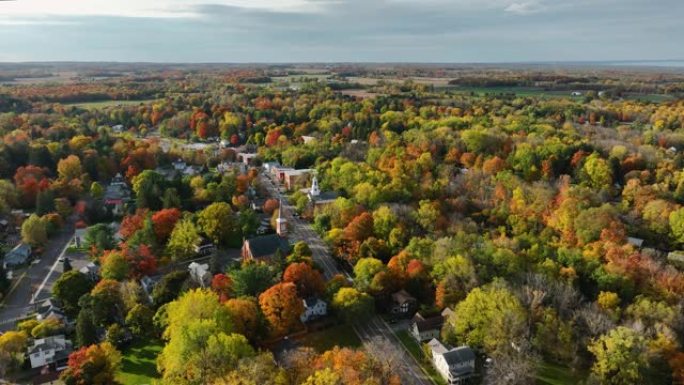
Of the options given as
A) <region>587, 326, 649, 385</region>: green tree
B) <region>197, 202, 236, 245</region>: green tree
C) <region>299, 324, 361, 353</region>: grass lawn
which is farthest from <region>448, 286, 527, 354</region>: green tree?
<region>197, 202, 236, 245</region>: green tree

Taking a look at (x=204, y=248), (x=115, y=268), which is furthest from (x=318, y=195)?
(x=115, y=268)

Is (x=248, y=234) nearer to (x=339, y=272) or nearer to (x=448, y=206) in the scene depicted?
(x=339, y=272)

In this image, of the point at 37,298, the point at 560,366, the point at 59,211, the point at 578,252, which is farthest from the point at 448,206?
the point at 59,211

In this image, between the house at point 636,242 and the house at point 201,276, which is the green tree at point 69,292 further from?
the house at point 636,242

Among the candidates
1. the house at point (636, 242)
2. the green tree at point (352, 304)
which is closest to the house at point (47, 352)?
the green tree at point (352, 304)

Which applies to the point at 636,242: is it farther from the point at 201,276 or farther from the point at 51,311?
the point at 51,311

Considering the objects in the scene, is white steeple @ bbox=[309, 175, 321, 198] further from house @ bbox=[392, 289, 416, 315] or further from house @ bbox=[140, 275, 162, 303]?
house @ bbox=[392, 289, 416, 315]
